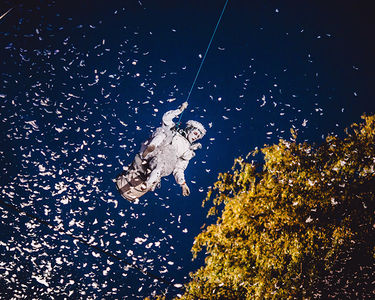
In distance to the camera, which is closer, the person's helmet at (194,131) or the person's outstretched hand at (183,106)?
the person's outstretched hand at (183,106)

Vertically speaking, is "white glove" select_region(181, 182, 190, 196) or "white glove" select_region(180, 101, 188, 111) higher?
"white glove" select_region(180, 101, 188, 111)

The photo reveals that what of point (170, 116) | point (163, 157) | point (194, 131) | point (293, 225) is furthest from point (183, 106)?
point (293, 225)

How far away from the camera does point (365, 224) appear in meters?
4.86

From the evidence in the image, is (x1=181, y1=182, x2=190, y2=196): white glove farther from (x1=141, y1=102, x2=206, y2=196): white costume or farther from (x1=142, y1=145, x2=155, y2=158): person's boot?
(x1=142, y1=145, x2=155, y2=158): person's boot

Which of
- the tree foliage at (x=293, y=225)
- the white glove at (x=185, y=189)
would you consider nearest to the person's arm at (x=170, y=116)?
the white glove at (x=185, y=189)

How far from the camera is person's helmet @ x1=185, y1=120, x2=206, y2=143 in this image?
4.42 m

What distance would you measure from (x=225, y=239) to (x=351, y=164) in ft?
12.7

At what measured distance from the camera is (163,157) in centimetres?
408

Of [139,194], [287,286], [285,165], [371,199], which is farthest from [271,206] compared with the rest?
[139,194]

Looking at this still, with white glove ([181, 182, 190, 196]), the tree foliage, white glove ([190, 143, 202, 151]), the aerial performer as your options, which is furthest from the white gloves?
the tree foliage

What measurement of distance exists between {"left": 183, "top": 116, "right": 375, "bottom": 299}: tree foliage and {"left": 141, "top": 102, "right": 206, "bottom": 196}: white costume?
230 centimetres

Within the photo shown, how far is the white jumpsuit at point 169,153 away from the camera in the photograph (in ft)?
12.9

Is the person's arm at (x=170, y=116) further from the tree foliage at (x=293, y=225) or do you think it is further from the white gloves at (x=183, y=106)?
the tree foliage at (x=293, y=225)

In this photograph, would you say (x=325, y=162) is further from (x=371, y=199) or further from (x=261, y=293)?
(x=261, y=293)
